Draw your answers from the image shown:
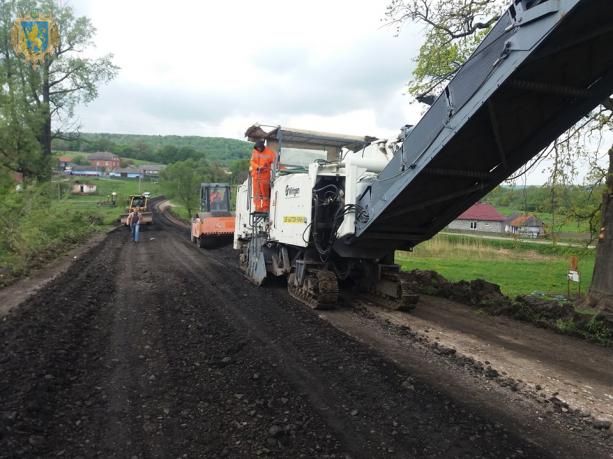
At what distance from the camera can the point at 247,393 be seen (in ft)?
13.8

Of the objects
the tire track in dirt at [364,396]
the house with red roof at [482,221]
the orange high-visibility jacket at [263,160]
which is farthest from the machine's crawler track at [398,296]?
the house with red roof at [482,221]

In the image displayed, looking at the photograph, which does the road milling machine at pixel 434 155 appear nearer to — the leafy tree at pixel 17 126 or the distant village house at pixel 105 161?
the leafy tree at pixel 17 126

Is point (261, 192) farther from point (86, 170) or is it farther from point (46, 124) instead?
point (86, 170)

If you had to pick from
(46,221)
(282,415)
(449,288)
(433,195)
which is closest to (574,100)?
(433,195)

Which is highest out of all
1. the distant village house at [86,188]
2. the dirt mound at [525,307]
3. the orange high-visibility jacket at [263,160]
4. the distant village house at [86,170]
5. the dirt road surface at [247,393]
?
the distant village house at [86,170]

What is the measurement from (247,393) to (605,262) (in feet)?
25.2

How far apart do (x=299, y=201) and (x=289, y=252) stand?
1753 mm

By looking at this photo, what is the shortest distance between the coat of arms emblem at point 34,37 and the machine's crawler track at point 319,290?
2346 centimetres

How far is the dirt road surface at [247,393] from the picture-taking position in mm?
3377

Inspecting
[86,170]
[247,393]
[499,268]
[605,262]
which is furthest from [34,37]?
[86,170]

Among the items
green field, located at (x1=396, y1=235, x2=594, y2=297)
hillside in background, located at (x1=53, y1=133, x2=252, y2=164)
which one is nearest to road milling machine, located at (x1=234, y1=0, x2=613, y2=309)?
green field, located at (x1=396, y1=235, x2=594, y2=297)

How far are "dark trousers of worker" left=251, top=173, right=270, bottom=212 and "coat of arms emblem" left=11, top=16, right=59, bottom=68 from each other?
20.7 m

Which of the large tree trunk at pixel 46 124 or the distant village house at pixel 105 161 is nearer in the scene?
the large tree trunk at pixel 46 124

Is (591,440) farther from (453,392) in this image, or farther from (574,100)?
(574,100)
